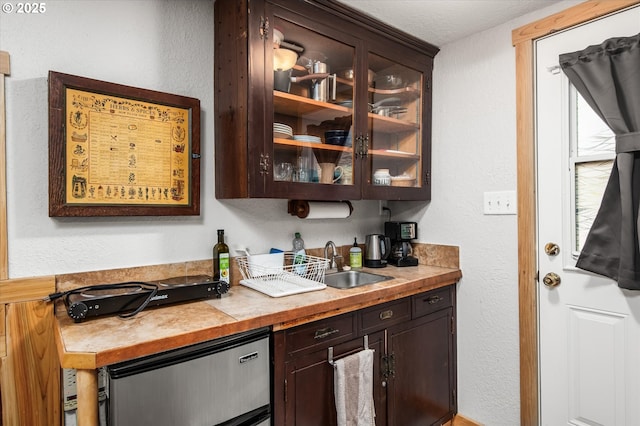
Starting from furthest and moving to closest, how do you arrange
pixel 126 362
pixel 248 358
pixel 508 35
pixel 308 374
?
pixel 508 35, pixel 308 374, pixel 248 358, pixel 126 362

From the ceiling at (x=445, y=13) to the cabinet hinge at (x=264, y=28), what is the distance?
1.52ft

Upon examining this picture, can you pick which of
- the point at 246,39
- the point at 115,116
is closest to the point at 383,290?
the point at 246,39

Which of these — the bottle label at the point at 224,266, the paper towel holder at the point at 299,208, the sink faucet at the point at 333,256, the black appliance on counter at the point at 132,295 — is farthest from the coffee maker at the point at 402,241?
the black appliance on counter at the point at 132,295

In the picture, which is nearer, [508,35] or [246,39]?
Answer: [246,39]

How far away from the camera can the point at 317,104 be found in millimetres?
1800

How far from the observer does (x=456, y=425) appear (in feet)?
6.96

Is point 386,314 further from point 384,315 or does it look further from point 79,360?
point 79,360

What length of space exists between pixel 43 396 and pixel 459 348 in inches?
81.5

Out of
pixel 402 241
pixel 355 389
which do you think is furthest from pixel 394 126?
pixel 355 389

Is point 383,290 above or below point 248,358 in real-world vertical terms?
above

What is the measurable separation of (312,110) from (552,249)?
1391mm

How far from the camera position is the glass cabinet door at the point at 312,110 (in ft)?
5.43

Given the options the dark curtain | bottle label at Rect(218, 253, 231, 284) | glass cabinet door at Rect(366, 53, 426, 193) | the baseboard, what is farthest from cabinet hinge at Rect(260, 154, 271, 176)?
the baseboard

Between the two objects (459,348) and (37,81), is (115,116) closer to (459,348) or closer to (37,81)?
(37,81)
